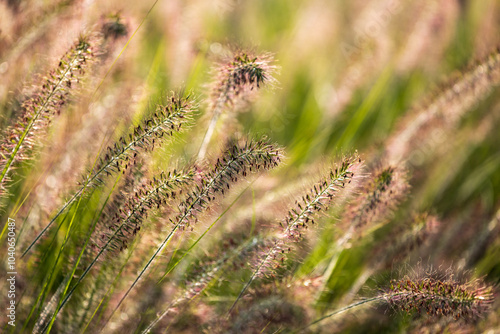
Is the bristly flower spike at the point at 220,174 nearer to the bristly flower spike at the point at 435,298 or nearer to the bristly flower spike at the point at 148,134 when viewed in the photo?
the bristly flower spike at the point at 148,134

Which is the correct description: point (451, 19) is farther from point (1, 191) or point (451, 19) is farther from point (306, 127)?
point (1, 191)

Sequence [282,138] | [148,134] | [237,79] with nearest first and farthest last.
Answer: [148,134] < [237,79] < [282,138]

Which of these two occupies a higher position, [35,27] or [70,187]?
[35,27]

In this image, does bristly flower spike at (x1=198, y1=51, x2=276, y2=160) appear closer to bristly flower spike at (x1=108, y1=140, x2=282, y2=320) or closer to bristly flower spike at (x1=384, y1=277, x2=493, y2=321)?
bristly flower spike at (x1=108, y1=140, x2=282, y2=320)

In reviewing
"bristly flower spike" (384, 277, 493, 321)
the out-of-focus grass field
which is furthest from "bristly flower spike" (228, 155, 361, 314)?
"bristly flower spike" (384, 277, 493, 321)

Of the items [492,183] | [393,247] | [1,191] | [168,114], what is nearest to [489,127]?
[492,183]

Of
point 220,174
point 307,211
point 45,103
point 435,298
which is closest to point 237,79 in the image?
point 220,174

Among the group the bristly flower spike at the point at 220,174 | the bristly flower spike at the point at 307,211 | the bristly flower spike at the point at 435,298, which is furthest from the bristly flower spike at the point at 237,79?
the bristly flower spike at the point at 435,298

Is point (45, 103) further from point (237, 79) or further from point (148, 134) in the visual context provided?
point (237, 79)
